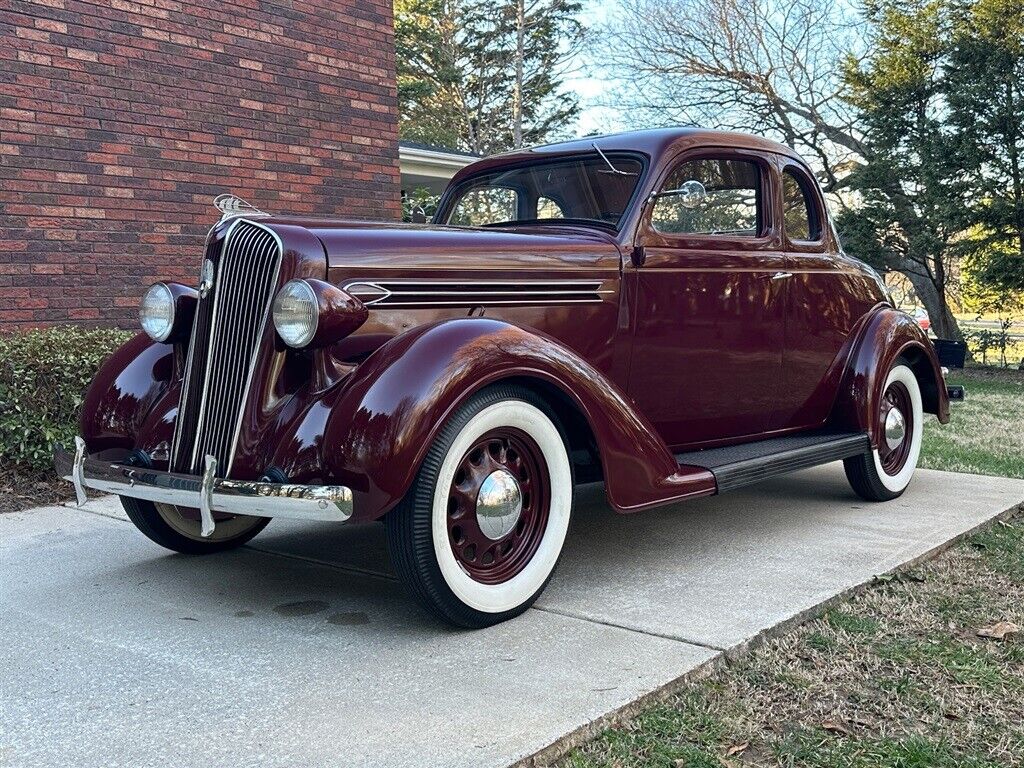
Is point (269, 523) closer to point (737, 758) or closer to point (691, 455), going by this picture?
point (691, 455)

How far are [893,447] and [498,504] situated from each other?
294cm

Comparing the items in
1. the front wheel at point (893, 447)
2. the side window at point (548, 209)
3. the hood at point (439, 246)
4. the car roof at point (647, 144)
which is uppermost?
the car roof at point (647, 144)

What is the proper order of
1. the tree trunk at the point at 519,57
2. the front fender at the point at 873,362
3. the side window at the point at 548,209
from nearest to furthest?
the side window at the point at 548,209 → the front fender at the point at 873,362 → the tree trunk at the point at 519,57

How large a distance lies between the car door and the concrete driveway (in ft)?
2.02

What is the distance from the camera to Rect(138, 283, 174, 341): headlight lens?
12.0 ft

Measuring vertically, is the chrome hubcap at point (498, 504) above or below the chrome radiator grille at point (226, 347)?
below

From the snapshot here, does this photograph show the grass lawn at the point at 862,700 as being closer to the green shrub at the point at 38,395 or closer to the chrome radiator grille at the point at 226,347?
the chrome radiator grille at the point at 226,347

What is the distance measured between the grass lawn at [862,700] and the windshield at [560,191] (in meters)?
1.96

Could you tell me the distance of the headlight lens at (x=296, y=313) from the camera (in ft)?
9.84

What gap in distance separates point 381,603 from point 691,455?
157cm

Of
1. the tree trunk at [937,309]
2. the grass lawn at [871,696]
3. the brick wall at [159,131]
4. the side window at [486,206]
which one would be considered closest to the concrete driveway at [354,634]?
the grass lawn at [871,696]

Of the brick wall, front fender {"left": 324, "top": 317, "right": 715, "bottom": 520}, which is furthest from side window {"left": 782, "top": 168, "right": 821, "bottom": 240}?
the brick wall

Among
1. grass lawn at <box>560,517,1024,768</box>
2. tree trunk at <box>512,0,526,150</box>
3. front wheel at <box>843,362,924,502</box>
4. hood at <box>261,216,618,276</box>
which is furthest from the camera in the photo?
tree trunk at <box>512,0,526,150</box>

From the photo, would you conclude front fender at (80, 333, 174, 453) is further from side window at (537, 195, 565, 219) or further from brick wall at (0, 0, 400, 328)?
brick wall at (0, 0, 400, 328)
